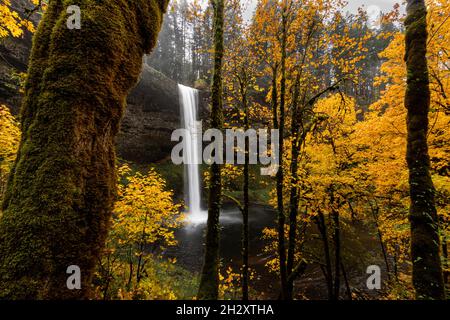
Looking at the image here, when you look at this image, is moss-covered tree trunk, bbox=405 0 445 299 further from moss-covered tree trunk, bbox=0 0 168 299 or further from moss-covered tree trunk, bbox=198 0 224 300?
moss-covered tree trunk, bbox=0 0 168 299

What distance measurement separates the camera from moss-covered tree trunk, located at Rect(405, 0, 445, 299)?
9.64 feet

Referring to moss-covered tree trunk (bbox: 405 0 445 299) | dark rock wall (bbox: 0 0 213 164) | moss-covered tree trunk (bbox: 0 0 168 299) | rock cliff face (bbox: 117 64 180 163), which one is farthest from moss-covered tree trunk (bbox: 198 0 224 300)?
rock cliff face (bbox: 117 64 180 163)

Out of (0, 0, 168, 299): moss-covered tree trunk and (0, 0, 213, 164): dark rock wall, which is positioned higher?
(0, 0, 213, 164): dark rock wall

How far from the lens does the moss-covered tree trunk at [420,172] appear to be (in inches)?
116

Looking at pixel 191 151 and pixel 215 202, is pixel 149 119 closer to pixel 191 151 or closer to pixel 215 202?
pixel 191 151

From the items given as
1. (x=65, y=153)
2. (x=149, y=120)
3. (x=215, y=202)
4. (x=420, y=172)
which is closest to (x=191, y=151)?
(x=149, y=120)

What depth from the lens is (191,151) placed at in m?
27.7

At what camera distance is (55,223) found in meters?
1.91

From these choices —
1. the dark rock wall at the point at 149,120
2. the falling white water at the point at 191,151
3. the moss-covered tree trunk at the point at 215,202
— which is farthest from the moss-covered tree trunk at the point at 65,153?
the falling white water at the point at 191,151

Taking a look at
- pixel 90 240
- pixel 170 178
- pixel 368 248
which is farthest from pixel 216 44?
pixel 170 178

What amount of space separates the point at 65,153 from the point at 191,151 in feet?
84.7

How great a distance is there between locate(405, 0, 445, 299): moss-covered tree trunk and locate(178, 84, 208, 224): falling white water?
2246 centimetres

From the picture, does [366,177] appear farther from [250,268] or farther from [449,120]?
[250,268]

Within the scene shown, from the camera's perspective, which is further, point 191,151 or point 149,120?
point 191,151
